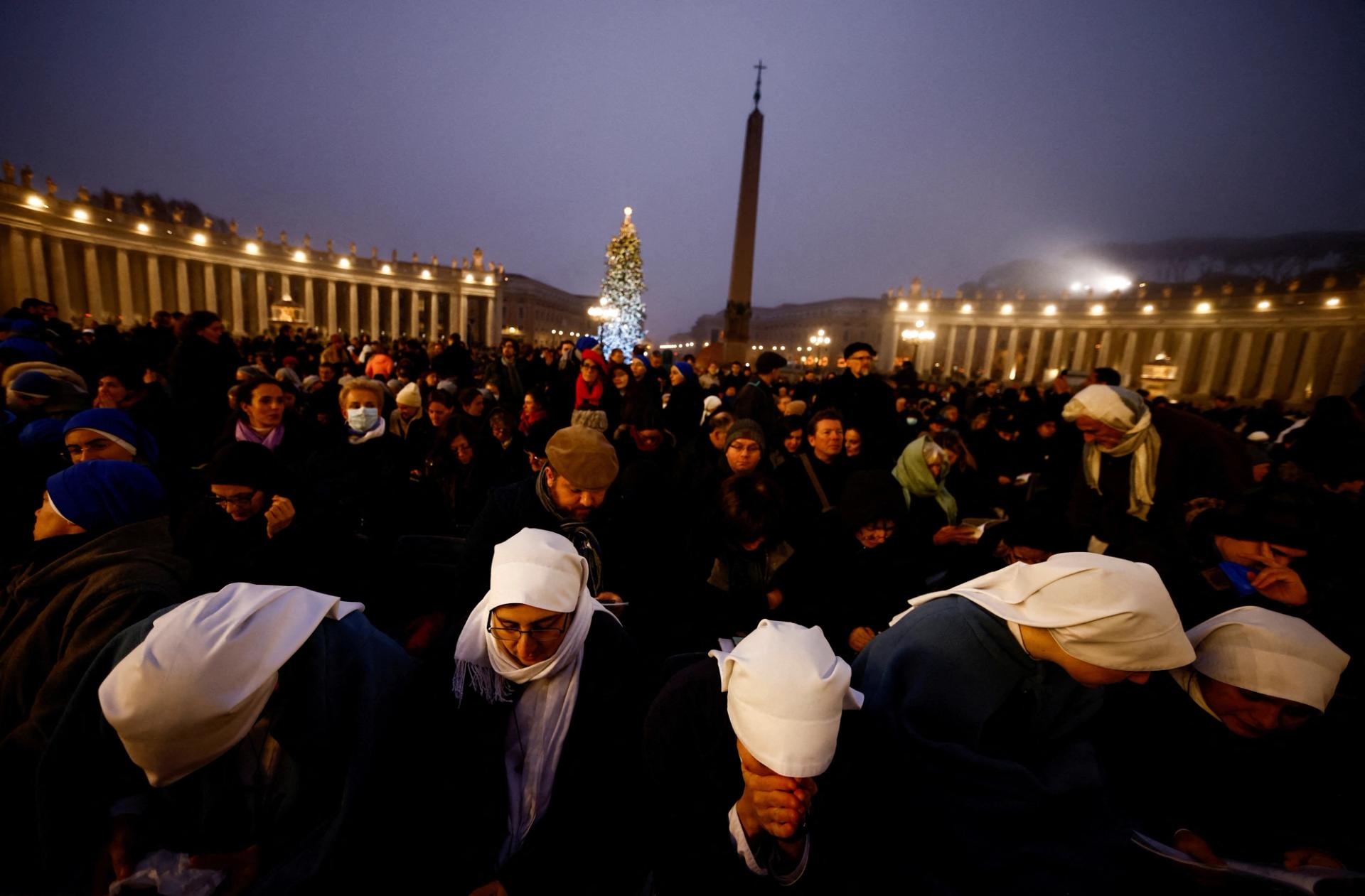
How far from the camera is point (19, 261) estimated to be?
25.3 meters

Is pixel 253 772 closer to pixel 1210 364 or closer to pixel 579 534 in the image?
pixel 579 534

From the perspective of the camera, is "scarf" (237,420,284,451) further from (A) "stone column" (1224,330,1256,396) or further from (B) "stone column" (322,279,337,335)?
(B) "stone column" (322,279,337,335)

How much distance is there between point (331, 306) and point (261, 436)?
172 feet

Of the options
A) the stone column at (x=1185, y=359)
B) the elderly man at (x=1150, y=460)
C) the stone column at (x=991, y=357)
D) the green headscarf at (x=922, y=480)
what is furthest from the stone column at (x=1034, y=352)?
the green headscarf at (x=922, y=480)

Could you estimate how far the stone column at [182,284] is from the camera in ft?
114

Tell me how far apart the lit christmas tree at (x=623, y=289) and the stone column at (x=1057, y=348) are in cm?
3297

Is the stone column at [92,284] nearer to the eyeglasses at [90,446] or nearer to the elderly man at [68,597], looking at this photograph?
the eyeglasses at [90,446]

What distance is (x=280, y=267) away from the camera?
40.6 metres

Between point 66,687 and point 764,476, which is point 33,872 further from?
point 764,476

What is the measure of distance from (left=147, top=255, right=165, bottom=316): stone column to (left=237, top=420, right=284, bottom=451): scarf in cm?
4124

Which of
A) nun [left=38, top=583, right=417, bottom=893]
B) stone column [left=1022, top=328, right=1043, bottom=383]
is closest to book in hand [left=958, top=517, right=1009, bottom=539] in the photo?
nun [left=38, top=583, right=417, bottom=893]

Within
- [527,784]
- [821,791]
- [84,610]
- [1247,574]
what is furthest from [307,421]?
[1247,574]

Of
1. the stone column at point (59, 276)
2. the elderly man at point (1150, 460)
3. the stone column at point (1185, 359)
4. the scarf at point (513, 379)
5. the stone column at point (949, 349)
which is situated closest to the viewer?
the elderly man at point (1150, 460)

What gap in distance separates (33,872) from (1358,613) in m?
5.34
